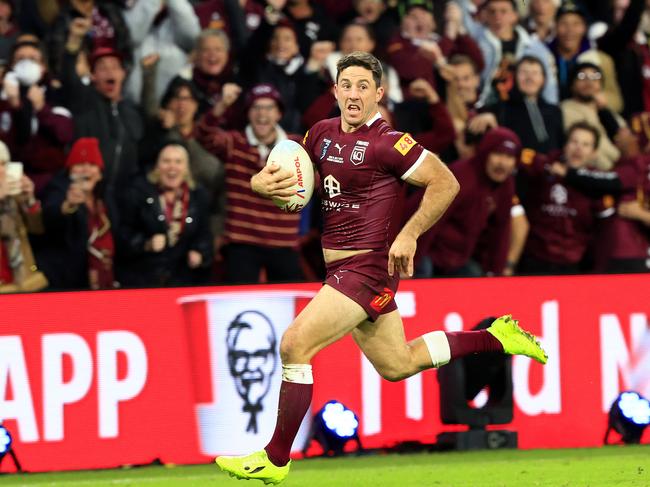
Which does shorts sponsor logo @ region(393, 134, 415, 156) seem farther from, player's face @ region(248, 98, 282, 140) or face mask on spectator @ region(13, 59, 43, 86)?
face mask on spectator @ region(13, 59, 43, 86)

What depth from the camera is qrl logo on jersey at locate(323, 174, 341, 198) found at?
7.28 m

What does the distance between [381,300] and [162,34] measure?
570 centimetres

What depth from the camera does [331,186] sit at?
7305mm

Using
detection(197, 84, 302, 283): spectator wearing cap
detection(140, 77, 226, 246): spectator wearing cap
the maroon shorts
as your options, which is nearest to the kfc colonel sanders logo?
detection(197, 84, 302, 283): spectator wearing cap

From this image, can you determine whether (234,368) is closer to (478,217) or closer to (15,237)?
(15,237)

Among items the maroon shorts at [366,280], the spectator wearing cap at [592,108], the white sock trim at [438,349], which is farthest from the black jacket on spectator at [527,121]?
the maroon shorts at [366,280]

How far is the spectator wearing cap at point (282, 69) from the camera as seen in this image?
12.0 metres

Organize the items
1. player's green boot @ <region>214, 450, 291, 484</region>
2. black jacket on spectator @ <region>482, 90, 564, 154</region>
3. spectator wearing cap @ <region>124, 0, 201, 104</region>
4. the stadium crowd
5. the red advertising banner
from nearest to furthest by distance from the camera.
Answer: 1. player's green boot @ <region>214, 450, 291, 484</region>
2. the red advertising banner
3. the stadium crowd
4. spectator wearing cap @ <region>124, 0, 201, 104</region>
5. black jacket on spectator @ <region>482, 90, 564, 154</region>

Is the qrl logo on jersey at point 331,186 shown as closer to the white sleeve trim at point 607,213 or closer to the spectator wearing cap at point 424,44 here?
the spectator wearing cap at point 424,44

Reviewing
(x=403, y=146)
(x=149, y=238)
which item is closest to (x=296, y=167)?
(x=403, y=146)

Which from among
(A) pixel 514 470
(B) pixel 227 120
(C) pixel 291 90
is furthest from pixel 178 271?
(A) pixel 514 470

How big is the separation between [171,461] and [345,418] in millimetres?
1264

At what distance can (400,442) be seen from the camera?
973cm

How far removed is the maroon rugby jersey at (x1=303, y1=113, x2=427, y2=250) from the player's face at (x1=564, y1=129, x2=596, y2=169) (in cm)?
469
